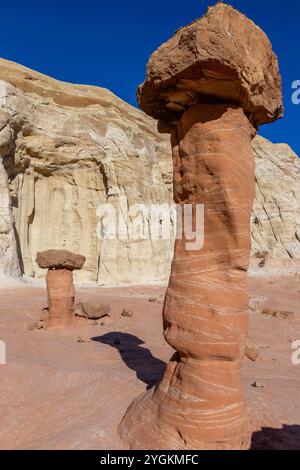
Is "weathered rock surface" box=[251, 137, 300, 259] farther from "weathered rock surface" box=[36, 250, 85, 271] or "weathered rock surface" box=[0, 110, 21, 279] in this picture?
"weathered rock surface" box=[36, 250, 85, 271]

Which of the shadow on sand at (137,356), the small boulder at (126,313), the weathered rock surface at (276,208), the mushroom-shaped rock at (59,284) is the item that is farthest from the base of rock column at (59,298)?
the weathered rock surface at (276,208)

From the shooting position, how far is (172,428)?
12.7ft

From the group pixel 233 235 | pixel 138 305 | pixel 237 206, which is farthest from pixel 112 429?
pixel 138 305

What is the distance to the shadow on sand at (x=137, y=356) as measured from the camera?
6.08 metres

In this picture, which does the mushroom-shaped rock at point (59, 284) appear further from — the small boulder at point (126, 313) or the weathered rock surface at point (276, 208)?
the weathered rock surface at point (276, 208)

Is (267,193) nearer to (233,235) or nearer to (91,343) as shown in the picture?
(91,343)

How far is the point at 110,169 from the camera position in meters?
25.5

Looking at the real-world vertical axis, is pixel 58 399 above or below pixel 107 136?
below

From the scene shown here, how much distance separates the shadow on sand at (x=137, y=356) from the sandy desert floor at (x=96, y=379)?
0.02 meters

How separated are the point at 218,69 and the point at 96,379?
453cm

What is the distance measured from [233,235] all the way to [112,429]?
2.55 meters

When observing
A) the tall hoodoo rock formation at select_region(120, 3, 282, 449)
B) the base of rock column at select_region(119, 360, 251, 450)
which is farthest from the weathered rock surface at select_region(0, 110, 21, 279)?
the tall hoodoo rock formation at select_region(120, 3, 282, 449)

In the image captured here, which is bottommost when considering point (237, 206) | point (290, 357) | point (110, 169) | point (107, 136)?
point (290, 357)

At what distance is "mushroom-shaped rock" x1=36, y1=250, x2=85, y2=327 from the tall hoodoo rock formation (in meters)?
7.16
